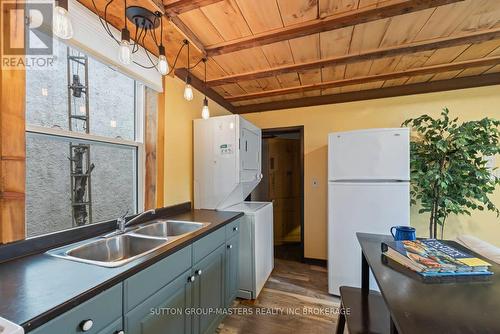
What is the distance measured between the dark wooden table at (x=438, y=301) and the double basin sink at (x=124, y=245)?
107 cm

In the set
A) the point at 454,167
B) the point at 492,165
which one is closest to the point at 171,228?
the point at 454,167

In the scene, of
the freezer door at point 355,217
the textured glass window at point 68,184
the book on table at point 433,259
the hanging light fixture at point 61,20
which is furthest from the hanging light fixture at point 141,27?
the freezer door at point 355,217

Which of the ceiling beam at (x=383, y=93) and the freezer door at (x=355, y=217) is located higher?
the ceiling beam at (x=383, y=93)

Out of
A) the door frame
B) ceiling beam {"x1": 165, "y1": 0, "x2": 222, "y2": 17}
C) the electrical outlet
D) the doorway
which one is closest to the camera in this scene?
ceiling beam {"x1": 165, "y1": 0, "x2": 222, "y2": 17}

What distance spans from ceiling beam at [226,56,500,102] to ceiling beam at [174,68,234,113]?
0.13 metres

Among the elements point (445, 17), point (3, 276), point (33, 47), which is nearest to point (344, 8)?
point (445, 17)

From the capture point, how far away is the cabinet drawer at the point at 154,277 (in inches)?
36.6

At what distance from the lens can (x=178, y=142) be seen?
7.08 ft

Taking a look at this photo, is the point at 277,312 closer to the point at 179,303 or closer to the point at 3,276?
the point at 179,303

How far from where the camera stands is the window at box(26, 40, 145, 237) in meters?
1.22

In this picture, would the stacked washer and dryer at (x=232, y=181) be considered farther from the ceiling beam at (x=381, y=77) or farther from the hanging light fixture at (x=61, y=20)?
the hanging light fixture at (x=61, y=20)

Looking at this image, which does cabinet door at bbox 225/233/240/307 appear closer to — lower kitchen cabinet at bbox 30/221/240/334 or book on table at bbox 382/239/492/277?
lower kitchen cabinet at bbox 30/221/240/334

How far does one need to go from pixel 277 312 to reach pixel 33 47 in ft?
8.32

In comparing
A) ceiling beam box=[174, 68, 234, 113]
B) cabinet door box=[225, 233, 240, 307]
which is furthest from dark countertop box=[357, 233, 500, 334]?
ceiling beam box=[174, 68, 234, 113]
